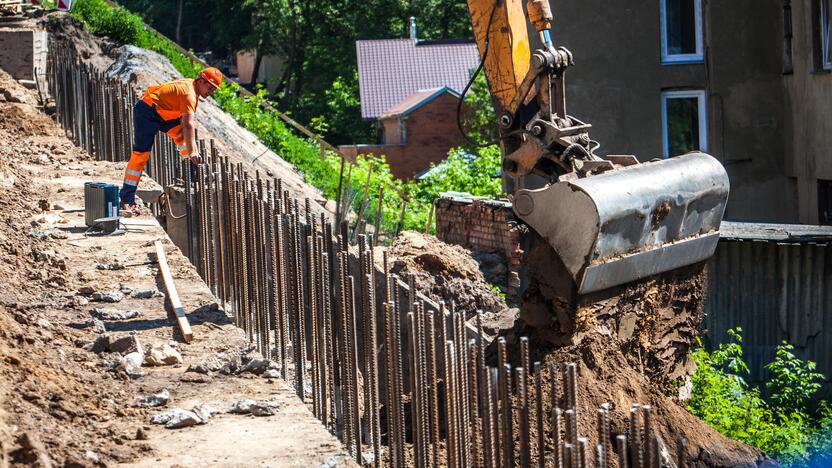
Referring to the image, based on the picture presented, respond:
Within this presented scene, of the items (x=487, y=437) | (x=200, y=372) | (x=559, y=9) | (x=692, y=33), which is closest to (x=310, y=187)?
(x=559, y=9)

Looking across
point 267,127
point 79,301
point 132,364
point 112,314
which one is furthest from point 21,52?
point 132,364

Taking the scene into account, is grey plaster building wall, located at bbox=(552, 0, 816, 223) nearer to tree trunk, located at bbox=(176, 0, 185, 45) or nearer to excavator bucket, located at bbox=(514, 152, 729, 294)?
excavator bucket, located at bbox=(514, 152, 729, 294)

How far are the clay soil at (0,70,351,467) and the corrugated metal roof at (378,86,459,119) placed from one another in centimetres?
3701

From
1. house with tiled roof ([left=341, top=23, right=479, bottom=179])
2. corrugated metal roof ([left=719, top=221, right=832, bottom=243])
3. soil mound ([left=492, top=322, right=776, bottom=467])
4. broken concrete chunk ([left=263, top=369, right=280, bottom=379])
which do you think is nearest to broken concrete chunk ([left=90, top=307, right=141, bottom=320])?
broken concrete chunk ([left=263, top=369, right=280, bottom=379])

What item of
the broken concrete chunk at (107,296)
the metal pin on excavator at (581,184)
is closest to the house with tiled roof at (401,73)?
the metal pin on excavator at (581,184)

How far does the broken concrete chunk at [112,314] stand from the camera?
8562 mm

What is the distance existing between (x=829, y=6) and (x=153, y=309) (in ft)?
43.8

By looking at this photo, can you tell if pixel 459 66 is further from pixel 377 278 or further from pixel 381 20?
pixel 377 278

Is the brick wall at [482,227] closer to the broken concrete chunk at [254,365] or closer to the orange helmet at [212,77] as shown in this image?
the orange helmet at [212,77]

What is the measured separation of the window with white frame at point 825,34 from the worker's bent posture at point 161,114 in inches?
427

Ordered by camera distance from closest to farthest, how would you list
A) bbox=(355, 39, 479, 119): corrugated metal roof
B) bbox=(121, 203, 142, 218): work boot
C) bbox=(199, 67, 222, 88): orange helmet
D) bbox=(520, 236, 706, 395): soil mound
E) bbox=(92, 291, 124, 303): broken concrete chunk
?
1. bbox=(520, 236, 706, 395): soil mound
2. bbox=(92, 291, 124, 303): broken concrete chunk
3. bbox=(199, 67, 222, 88): orange helmet
4. bbox=(121, 203, 142, 218): work boot
5. bbox=(355, 39, 479, 119): corrugated metal roof

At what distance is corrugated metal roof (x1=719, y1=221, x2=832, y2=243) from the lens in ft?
46.0

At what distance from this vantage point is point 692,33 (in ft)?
73.9

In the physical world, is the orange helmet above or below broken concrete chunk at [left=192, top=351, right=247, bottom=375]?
above
